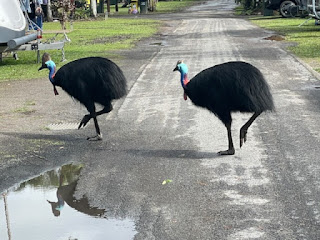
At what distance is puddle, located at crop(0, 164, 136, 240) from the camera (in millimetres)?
6441

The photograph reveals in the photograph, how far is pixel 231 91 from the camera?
8688mm

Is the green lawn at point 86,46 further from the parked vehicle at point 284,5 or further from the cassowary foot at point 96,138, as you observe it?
the cassowary foot at point 96,138

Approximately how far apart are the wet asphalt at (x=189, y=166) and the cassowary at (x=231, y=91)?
0.61 metres

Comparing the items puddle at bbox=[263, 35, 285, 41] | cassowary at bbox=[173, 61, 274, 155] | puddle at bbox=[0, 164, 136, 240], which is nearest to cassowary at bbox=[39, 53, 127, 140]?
cassowary at bbox=[173, 61, 274, 155]

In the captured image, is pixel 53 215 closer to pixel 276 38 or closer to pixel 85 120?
pixel 85 120

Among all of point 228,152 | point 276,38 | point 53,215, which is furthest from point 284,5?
point 53,215

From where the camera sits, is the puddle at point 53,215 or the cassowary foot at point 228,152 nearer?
the puddle at point 53,215

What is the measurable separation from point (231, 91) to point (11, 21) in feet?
35.2

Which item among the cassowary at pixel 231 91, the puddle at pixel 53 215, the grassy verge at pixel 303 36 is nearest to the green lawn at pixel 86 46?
the grassy verge at pixel 303 36

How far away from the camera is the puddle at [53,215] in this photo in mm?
6441

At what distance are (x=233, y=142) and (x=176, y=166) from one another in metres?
1.35

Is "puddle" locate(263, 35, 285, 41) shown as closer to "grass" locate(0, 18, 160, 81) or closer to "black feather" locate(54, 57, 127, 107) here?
"grass" locate(0, 18, 160, 81)

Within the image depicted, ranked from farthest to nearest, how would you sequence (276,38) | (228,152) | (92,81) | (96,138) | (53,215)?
(276,38) → (96,138) → (92,81) → (228,152) → (53,215)

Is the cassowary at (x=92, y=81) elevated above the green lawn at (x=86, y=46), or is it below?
above
